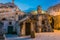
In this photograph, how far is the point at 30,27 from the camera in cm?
1652

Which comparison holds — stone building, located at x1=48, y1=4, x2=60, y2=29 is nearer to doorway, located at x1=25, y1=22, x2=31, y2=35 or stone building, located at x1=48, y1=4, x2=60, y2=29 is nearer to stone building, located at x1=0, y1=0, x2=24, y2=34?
stone building, located at x1=0, y1=0, x2=24, y2=34

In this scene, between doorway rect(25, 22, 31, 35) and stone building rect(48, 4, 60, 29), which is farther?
stone building rect(48, 4, 60, 29)

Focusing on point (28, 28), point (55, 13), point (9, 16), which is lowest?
point (28, 28)

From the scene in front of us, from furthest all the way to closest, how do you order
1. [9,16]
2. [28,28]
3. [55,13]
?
[55,13], [9,16], [28,28]

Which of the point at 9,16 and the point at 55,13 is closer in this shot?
the point at 9,16

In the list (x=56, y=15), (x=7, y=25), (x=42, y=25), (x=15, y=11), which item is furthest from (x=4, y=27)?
(x=56, y=15)

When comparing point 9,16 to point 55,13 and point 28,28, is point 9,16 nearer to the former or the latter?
point 55,13

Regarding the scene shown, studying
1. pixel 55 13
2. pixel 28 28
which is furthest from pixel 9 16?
pixel 28 28

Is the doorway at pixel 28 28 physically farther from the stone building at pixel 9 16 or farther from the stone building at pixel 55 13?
the stone building at pixel 55 13

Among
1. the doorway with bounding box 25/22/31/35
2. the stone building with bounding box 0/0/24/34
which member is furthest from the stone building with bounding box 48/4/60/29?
the doorway with bounding box 25/22/31/35

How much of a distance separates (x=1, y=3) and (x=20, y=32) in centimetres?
1474

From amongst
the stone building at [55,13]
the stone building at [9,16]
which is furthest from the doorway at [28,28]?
the stone building at [55,13]

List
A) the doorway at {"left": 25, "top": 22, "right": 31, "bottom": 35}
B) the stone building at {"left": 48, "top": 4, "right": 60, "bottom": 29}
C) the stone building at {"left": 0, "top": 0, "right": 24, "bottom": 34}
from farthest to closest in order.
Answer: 1. the stone building at {"left": 48, "top": 4, "right": 60, "bottom": 29}
2. the stone building at {"left": 0, "top": 0, "right": 24, "bottom": 34}
3. the doorway at {"left": 25, "top": 22, "right": 31, "bottom": 35}

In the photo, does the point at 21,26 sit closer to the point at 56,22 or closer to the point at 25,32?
the point at 25,32
